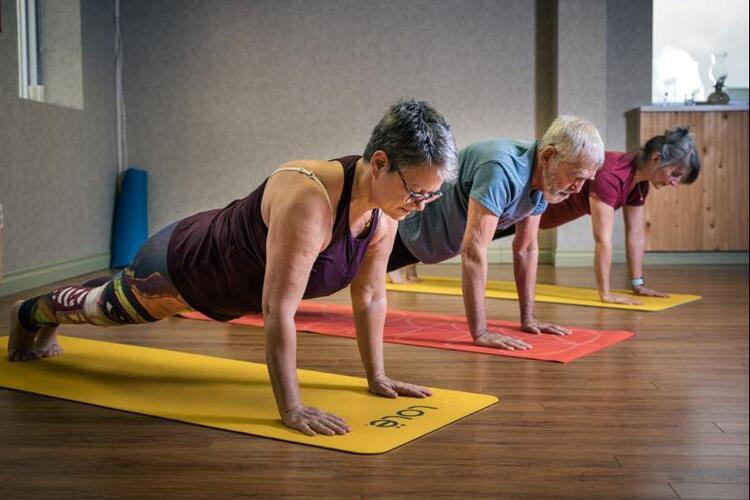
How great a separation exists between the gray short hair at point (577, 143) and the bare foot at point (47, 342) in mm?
1652

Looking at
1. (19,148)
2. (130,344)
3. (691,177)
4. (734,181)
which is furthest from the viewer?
(734,181)

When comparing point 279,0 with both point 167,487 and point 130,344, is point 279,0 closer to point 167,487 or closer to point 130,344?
point 130,344

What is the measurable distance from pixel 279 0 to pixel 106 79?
127 centimetres

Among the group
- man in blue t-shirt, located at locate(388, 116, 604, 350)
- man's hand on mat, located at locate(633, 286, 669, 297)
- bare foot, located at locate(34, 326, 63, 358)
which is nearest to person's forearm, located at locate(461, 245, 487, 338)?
man in blue t-shirt, located at locate(388, 116, 604, 350)

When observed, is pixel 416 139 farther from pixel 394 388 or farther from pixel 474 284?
pixel 474 284

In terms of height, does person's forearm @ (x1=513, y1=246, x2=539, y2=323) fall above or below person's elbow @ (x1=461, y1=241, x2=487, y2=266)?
below

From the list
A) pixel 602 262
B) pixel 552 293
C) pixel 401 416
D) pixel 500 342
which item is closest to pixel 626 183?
pixel 602 262

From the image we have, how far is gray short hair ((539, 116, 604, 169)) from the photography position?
9.02 feet

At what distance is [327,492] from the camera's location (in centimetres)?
156

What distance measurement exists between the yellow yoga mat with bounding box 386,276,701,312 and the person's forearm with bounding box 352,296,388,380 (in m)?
1.90

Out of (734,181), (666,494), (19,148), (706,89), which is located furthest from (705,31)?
(666,494)

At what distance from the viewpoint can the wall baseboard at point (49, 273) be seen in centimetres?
432

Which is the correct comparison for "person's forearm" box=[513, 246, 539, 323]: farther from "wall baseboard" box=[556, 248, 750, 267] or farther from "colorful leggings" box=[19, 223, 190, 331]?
"wall baseboard" box=[556, 248, 750, 267]

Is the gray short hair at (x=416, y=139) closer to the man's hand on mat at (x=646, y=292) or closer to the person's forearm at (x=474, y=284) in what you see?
the person's forearm at (x=474, y=284)
